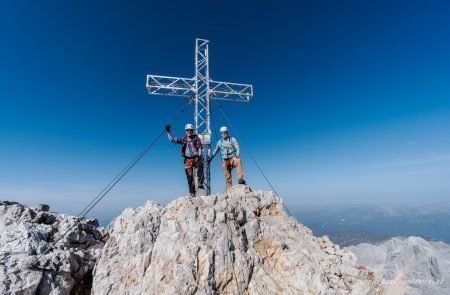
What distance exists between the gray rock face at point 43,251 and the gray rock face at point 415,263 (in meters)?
80.7

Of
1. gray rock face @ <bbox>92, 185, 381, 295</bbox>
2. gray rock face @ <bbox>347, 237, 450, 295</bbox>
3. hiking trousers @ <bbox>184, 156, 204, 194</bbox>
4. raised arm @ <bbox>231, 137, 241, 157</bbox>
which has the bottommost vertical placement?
gray rock face @ <bbox>347, 237, 450, 295</bbox>

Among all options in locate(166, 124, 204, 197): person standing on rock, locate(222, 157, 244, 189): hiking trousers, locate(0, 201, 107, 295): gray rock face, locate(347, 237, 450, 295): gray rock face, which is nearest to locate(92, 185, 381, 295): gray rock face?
locate(0, 201, 107, 295): gray rock face

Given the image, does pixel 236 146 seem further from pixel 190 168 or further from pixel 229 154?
pixel 190 168

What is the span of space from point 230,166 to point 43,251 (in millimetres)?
9179

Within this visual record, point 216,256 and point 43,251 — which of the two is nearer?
point 43,251

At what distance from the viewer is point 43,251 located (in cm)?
831

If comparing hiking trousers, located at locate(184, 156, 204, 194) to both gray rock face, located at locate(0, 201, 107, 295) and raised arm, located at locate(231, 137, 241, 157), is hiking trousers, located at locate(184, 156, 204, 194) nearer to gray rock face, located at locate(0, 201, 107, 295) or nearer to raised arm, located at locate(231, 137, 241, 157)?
raised arm, located at locate(231, 137, 241, 157)

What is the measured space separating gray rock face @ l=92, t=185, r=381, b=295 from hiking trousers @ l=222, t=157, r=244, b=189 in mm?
2850

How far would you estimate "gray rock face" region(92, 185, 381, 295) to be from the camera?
8.72 m

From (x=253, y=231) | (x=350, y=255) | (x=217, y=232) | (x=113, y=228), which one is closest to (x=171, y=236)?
(x=217, y=232)

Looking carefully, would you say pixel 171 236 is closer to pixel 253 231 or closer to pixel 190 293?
pixel 190 293

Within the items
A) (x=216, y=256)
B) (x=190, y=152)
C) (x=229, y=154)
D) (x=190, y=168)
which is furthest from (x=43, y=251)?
(x=229, y=154)

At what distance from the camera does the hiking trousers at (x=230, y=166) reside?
14.3m

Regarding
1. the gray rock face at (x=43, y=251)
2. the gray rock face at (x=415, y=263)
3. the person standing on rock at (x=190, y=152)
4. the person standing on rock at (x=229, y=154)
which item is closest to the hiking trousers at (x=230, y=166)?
A: the person standing on rock at (x=229, y=154)
